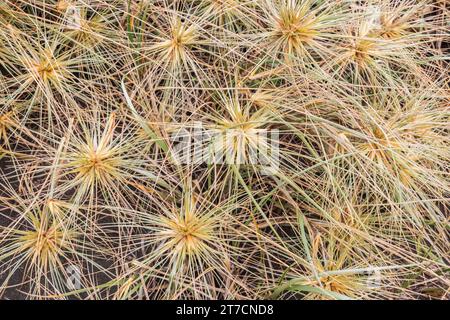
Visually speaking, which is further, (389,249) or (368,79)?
(368,79)

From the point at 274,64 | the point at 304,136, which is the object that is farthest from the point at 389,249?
the point at 274,64

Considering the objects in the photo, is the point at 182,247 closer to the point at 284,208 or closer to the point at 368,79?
the point at 284,208

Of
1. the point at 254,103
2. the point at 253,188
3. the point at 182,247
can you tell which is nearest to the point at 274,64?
the point at 254,103
